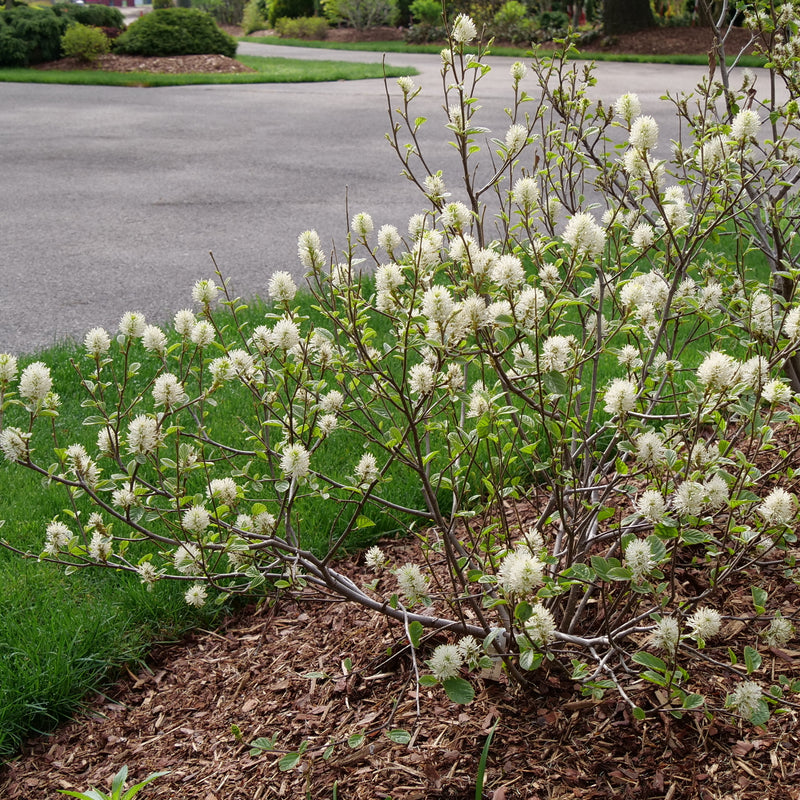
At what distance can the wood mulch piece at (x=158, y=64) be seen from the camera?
1986 centimetres

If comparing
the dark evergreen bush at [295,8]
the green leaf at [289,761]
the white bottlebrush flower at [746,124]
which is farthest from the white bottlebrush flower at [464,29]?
the dark evergreen bush at [295,8]

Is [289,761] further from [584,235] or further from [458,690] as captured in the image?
[584,235]

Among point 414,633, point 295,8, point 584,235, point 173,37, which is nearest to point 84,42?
point 173,37

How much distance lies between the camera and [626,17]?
23.3m

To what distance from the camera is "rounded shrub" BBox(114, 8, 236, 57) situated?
20766mm

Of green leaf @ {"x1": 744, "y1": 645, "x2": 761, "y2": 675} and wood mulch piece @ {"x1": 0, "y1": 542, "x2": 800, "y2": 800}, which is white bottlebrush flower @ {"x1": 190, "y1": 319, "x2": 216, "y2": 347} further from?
green leaf @ {"x1": 744, "y1": 645, "x2": 761, "y2": 675}

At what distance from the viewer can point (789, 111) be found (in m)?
2.56

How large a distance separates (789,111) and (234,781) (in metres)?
2.56

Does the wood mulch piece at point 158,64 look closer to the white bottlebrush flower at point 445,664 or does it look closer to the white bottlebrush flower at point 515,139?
the white bottlebrush flower at point 515,139

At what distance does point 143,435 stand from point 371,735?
1042 mm

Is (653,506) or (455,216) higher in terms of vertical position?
(455,216)

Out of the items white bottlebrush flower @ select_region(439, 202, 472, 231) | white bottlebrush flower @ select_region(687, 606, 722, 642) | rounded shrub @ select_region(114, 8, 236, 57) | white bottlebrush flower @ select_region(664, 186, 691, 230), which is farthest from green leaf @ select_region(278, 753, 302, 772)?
rounded shrub @ select_region(114, 8, 236, 57)

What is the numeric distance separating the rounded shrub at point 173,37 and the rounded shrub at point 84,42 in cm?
90

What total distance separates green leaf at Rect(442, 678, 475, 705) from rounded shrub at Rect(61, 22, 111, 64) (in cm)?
2173
